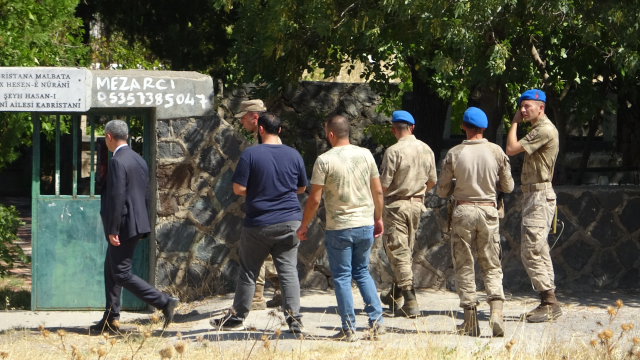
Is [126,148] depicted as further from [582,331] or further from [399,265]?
[582,331]

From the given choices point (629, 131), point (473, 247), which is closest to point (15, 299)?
point (473, 247)

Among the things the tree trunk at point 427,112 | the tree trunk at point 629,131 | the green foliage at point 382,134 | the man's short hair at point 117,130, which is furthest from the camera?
the green foliage at point 382,134

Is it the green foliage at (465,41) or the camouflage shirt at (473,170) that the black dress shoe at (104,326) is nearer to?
the camouflage shirt at (473,170)

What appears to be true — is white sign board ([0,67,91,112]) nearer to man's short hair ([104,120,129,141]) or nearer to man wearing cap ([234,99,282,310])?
man's short hair ([104,120,129,141])

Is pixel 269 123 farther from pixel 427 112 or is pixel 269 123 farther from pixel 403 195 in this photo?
pixel 427 112

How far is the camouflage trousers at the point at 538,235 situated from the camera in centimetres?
650

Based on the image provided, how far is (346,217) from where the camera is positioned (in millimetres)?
5672

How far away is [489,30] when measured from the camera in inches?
314

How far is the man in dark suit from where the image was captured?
6.17 meters

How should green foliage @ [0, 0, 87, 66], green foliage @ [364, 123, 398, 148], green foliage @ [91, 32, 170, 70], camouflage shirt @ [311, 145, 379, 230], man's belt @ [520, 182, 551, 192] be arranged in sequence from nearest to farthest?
camouflage shirt @ [311, 145, 379, 230] < man's belt @ [520, 182, 551, 192] < green foliage @ [0, 0, 87, 66] < green foliage @ [364, 123, 398, 148] < green foliage @ [91, 32, 170, 70]

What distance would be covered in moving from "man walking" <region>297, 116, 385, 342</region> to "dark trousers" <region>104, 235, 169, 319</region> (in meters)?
1.41

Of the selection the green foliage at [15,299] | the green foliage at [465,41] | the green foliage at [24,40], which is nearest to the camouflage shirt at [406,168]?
the green foliage at [465,41]

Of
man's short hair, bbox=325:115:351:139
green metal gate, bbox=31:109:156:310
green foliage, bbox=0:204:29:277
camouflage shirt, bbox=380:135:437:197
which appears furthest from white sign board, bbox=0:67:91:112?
camouflage shirt, bbox=380:135:437:197

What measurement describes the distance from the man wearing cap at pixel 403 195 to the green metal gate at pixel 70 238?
7.70 feet
